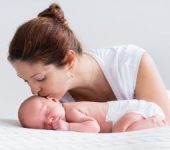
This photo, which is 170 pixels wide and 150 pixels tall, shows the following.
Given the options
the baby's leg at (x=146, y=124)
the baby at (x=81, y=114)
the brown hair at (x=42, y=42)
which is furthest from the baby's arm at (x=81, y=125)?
the brown hair at (x=42, y=42)

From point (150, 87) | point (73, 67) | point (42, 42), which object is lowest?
point (150, 87)

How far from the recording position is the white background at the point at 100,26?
257 cm

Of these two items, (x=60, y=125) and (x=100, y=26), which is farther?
(x=100, y=26)

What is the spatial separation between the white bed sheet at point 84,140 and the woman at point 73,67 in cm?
23

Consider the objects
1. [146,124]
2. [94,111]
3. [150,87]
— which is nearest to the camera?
[146,124]

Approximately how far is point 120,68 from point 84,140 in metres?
0.66

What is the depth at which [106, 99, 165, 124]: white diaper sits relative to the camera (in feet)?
5.02

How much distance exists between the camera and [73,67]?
1738mm

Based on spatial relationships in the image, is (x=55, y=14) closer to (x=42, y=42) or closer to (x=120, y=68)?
(x=42, y=42)

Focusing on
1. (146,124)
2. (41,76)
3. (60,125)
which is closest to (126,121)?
(146,124)

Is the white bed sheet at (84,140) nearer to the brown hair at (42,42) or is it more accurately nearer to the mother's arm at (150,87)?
the brown hair at (42,42)

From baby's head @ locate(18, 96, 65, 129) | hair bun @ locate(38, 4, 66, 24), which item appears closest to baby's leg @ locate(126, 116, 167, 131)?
baby's head @ locate(18, 96, 65, 129)

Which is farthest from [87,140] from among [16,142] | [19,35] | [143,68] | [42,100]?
[143,68]

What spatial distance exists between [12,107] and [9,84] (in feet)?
0.41
